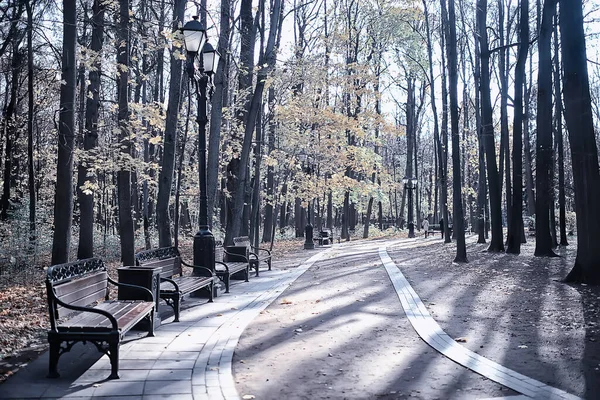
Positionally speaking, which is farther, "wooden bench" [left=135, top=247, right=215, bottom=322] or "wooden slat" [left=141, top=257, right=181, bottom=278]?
"wooden slat" [left=141, top=257, right=181, bottom=278]

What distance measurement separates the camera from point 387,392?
4676 millimetres

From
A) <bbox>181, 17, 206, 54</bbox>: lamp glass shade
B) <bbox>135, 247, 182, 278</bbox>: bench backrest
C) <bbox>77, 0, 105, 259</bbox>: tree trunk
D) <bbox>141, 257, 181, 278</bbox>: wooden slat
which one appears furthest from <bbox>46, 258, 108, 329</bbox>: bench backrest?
<bbox>77, 0, 105, 259</bbox>: tree trunk

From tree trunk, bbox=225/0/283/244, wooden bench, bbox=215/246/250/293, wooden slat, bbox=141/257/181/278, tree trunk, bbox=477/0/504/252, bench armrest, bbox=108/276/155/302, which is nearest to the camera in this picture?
bench armrest, bbox=108/276/155/302

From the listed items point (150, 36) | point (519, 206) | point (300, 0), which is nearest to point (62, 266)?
point (150, 36)

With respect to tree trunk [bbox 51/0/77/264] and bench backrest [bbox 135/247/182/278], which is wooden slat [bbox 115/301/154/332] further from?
tree trunk [bbox 51/0/77/264]

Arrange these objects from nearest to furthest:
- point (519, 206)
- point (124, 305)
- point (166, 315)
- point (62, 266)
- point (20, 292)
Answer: point (62, 266)
point (124, 305)
point (166, 315)
point (20, 292)
point (519, 206)

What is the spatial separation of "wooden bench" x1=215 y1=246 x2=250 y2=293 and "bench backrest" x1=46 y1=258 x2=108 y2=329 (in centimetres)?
445

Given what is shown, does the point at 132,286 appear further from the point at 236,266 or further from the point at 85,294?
the point at 236,266

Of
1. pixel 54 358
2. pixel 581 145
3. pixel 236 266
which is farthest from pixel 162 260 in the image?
pixel 581 145

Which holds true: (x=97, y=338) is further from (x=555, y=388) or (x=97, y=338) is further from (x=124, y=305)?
(x=555, y=388)

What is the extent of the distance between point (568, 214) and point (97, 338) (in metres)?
34.3

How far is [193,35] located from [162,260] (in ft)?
13.4

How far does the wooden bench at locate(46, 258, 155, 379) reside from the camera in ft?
16.2

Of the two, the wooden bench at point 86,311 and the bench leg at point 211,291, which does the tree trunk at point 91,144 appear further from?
the wooden bench at point 86,311
